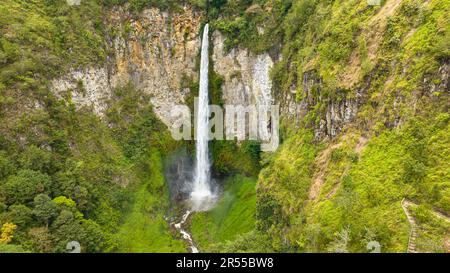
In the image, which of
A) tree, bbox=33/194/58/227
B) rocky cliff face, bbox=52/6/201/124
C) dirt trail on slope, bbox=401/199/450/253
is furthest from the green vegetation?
rocky cliff face, bbox=52/6/201/124

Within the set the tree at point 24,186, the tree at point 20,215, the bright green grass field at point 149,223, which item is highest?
the tree at point 24,186

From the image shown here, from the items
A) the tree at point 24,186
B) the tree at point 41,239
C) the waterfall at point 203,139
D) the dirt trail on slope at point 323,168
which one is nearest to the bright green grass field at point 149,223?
the waterfall at point 203,139

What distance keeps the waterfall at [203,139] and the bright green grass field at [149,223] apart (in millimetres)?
3153

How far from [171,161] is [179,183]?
7.02 ft

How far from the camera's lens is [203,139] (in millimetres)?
32844

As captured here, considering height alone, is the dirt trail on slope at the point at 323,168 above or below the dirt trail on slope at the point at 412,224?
above

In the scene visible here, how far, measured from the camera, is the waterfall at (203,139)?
3209 cm

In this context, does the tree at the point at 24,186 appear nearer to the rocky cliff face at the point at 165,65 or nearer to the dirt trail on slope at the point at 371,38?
the rocky cliff face at the point at 165,65

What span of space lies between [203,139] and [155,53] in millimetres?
9309

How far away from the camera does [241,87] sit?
3192 centimetres

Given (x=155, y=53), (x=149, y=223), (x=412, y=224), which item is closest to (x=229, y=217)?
(x=149, y=223)

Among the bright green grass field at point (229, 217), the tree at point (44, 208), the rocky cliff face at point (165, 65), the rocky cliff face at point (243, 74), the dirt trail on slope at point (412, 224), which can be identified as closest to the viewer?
the dirt trail on slope at point (412, 224)

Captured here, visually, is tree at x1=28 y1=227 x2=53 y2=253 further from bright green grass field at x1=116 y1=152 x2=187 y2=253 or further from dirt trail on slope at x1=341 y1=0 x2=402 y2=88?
dirt trail on slope at x1=341 y1=0 x2=402 y2=88

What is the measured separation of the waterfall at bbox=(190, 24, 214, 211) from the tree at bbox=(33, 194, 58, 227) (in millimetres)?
12032
